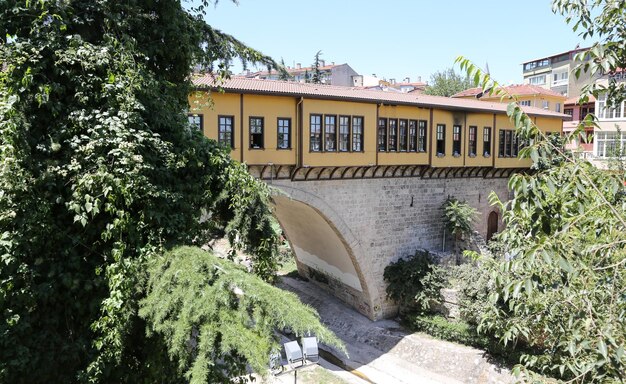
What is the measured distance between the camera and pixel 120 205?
4945mm

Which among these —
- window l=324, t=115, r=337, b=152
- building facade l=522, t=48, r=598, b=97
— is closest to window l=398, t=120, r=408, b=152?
window l=324, t=115, r=337, b=152

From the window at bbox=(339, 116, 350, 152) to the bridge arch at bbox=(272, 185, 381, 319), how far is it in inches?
74.4

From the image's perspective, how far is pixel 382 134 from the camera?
16.5 metres

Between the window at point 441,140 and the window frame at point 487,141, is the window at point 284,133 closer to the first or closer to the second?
the window at point 441,140

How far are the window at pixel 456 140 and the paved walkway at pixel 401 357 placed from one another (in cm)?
706

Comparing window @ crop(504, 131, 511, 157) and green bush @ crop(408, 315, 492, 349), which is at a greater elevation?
window @ crop(504, 131, 511, 157)

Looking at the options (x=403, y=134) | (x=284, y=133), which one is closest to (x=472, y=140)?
(x=403, y=134)

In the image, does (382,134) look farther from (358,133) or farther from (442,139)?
(442,139)

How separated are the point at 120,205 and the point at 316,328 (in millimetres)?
2471

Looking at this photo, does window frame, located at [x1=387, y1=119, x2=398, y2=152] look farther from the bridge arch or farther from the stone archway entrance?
the stone archway entrance

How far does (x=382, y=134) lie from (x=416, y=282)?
17.8 feet

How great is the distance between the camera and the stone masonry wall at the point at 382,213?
627 inches

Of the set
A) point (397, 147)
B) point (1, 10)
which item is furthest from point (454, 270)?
point (1, 10)

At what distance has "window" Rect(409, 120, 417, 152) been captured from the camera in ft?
56.4
